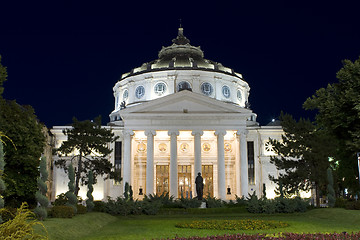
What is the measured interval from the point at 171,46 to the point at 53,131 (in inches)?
1200

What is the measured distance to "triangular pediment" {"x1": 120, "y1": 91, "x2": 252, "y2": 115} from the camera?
5762 centimetres

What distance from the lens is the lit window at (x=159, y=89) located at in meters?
73.6

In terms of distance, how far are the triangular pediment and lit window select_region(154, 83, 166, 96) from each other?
15530mm

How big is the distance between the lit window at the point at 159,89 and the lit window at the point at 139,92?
2.60m

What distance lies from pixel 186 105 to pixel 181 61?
2069cm

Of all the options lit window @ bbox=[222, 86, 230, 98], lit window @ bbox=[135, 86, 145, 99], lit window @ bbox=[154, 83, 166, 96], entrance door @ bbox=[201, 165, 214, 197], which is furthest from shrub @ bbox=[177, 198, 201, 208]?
lit window @ bbox=[222, 86, 230, 98]

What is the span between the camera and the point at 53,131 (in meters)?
68.9

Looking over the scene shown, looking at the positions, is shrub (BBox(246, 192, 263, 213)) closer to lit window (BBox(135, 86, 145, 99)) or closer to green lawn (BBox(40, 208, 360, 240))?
green lawn (BBox(40, 208, 360, 240))

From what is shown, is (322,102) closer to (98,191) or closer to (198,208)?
(198,208)

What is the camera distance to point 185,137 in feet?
204

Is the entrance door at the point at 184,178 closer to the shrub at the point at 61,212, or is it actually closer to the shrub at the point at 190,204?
the shrub at the point at 190,204

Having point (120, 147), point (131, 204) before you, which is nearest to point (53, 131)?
point (120, 147)

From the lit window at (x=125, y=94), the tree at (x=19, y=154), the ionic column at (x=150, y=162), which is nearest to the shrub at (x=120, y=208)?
the tree at (x=19, y=154)

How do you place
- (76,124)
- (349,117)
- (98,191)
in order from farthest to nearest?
(98,191)
(76,124)
(349,117)
